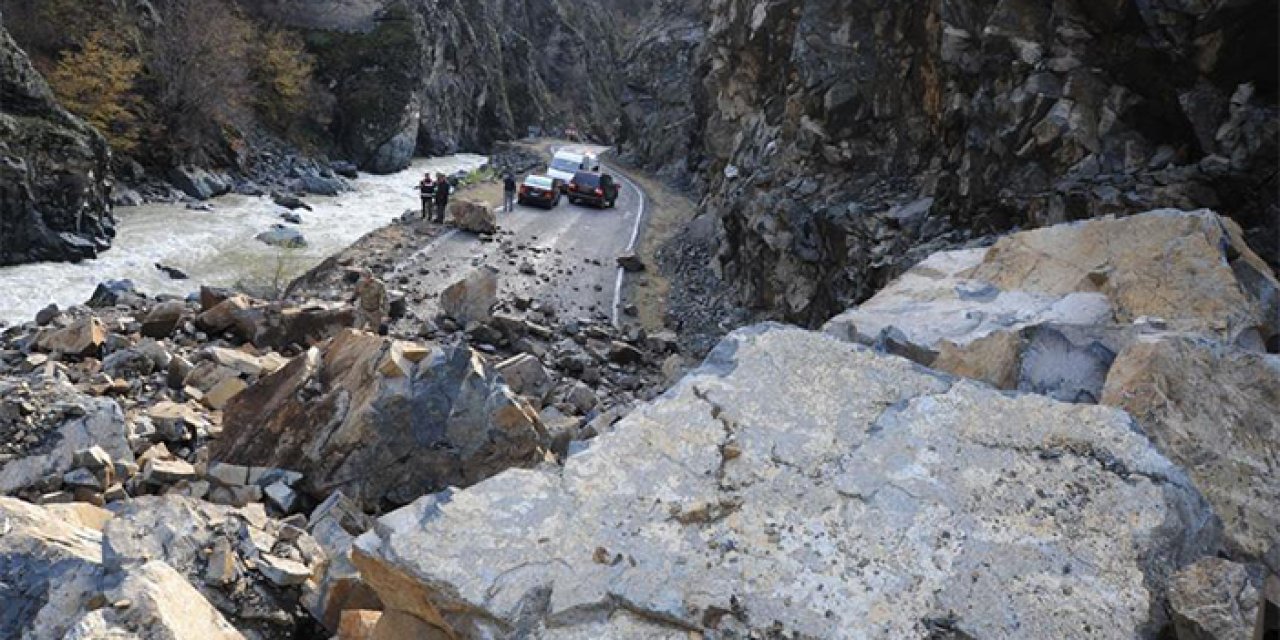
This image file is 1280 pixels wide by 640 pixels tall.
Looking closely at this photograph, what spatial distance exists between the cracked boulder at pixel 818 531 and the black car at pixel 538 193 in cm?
2555

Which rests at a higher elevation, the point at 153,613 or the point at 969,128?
the point at 153,613

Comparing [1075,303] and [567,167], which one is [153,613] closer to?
[1075,303]

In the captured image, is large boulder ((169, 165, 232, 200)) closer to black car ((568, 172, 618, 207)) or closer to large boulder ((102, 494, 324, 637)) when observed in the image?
black car ((568, 172, 618, 207))

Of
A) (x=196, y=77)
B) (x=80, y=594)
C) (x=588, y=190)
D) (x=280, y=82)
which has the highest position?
(x=80, y=594)

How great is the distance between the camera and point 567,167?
35.8m

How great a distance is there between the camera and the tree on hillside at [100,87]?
27766 millimetres

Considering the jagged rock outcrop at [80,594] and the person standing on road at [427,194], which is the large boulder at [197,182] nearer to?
the person standing on road at [427,194]

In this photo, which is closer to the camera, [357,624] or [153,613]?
[153,613]

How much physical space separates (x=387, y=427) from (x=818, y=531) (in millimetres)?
4800

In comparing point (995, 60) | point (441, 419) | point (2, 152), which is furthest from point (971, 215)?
point (2, 152)

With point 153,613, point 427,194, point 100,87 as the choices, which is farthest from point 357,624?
point 100,87

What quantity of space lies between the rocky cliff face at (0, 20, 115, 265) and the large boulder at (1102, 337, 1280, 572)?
73.6 feet

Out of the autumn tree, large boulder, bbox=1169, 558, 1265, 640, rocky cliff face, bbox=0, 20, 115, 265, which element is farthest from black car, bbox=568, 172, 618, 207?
large boulder, bbox=1169, 558, 1265, 640

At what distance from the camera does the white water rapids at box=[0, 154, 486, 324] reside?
17.8 metres
